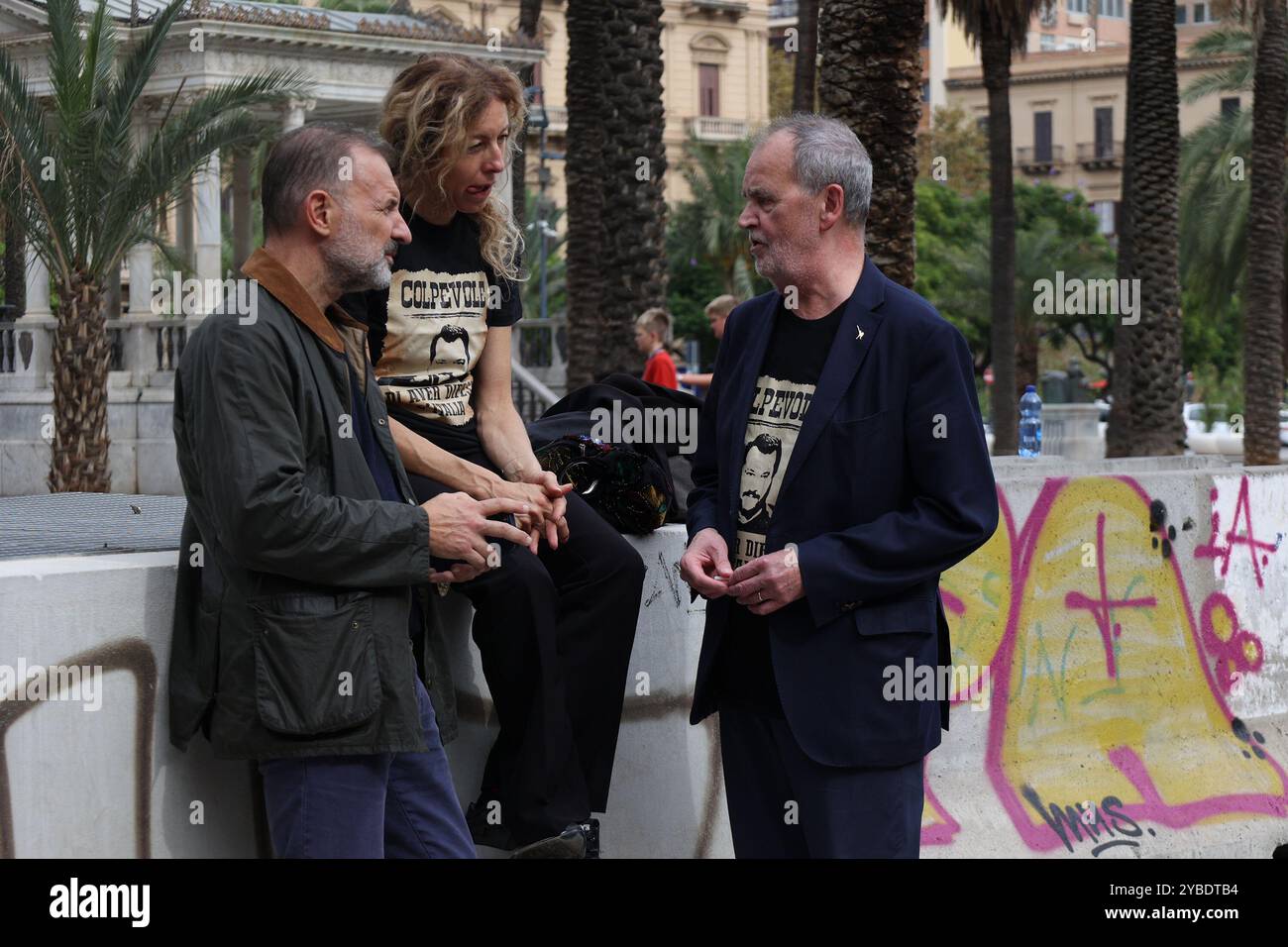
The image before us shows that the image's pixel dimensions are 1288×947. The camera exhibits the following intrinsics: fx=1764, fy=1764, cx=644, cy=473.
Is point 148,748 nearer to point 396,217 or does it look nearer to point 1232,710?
point 396,217

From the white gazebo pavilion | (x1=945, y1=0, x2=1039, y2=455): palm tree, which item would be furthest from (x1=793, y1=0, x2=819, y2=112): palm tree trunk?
the white gazebo pavilion

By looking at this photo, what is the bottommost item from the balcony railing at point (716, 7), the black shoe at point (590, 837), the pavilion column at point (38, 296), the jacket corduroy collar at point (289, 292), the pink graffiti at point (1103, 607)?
the black shoe at point (590, 837)

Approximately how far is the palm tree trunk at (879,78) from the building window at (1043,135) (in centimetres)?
7202

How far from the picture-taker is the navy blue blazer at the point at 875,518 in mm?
3381

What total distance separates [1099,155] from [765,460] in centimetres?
7887

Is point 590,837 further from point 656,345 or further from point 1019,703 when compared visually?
point 656,345

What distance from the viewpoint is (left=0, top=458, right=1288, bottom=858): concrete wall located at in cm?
351

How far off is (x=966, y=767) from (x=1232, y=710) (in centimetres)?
125

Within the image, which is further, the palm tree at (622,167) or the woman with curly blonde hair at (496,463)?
the palm tree at (622,167)

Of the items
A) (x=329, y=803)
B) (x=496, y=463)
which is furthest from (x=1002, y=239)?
(x=329, y=803)

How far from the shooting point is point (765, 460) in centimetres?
360

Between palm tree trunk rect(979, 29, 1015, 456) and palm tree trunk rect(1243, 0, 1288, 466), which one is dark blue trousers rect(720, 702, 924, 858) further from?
palm tree trunk rect(979, 29, 1015, 456)

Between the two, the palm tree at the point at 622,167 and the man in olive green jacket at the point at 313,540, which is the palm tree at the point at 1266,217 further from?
the man in olive green jacket at the point at 313,540

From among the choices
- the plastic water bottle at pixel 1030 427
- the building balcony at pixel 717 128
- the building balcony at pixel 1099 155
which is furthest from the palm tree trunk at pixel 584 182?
the building balcony at pixel 1099 155
